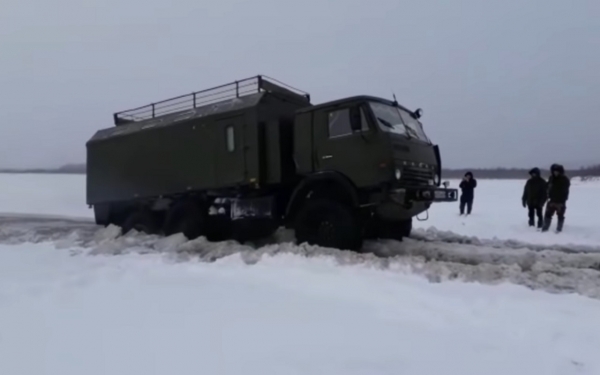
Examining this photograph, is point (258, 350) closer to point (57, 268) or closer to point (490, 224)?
point (57, 268)

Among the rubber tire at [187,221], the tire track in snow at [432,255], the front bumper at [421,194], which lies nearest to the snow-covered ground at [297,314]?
the tire track in snow at [432,255]

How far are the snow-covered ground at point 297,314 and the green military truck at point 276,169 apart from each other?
47.0 inches

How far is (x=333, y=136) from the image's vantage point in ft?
27.4

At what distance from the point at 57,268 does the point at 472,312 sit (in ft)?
17.4

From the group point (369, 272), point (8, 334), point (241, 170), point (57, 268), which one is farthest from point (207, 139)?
point (8, 334)

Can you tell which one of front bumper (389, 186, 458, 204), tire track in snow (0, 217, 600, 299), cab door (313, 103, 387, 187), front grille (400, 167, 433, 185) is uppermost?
cab door (313, 103, 387, 187)

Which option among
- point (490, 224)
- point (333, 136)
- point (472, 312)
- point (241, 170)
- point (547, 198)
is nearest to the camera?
point (472, 312)

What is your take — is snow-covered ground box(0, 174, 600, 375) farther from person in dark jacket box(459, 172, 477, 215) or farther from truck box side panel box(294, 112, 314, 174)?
person in dark jacket box(459, 172, 477, 215)

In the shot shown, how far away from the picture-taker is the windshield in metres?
8.10

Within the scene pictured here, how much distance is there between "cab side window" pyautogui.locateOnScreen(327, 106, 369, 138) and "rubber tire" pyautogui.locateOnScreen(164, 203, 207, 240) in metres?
3.48

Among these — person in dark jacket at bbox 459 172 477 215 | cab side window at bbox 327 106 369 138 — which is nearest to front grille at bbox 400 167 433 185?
cab side window at bbox 327 106 369 138

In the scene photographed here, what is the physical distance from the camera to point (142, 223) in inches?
438

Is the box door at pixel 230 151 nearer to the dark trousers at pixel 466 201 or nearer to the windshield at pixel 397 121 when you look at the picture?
the windshield at pixel 397 121

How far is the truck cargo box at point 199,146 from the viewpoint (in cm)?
909
